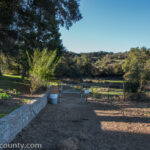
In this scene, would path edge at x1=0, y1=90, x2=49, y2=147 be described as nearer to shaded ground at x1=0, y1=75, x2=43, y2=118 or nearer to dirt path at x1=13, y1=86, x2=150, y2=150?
dirt path at x1=13, y1=86, x2=150, y2=150

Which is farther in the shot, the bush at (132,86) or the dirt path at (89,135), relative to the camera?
the bush at (132,86)

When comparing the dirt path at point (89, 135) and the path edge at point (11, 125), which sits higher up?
the path edge at point (11, 125)

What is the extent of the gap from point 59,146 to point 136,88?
807 centimetres

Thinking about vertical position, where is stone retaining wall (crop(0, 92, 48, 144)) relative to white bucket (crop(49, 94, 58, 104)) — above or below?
above

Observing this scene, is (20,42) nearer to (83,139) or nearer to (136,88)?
(136,88)

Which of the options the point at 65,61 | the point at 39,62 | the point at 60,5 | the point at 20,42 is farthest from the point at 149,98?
A: the point at 65,61

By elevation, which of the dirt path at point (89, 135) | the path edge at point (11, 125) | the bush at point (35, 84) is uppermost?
the bush at point (35, 84)

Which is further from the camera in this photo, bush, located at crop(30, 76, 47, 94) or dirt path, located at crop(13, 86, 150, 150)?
bush, located at crop(30, 76, 47, 94)

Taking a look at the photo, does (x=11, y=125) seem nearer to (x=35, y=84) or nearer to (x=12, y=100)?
(x=12, y=100)

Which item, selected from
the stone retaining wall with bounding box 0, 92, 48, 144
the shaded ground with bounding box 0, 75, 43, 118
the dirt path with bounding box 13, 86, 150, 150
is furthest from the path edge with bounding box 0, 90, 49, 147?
the shaded ground with bounding box 0, 75, 43, 118

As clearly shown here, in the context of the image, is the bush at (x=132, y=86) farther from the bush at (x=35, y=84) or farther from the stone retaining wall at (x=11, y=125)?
the stone retaining wall at (x=11, y=125)

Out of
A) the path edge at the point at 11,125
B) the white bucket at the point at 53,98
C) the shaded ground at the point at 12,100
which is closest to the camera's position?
the path edge at the point at 11,125

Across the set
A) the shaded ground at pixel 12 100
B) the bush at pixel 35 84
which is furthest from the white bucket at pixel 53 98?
the shaded ground at pixel 12 100

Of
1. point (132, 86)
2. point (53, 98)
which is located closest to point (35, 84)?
point (53, 98)
